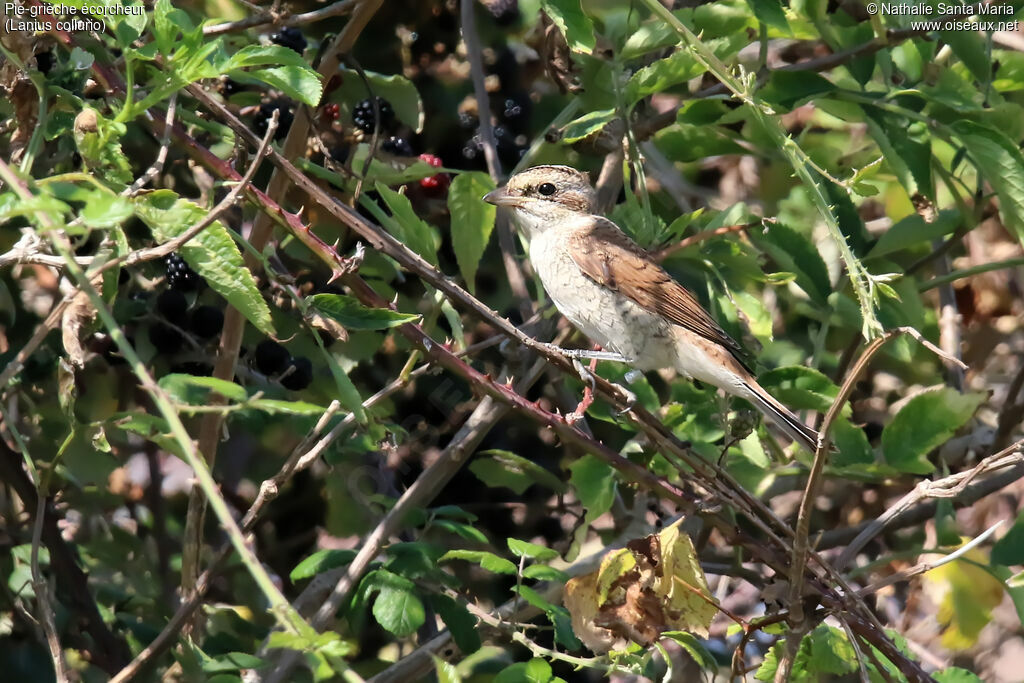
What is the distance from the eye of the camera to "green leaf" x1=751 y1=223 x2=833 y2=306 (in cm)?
343

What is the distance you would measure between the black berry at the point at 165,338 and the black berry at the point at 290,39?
0.92 metres

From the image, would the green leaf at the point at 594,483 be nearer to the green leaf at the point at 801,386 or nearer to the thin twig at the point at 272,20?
the green leaf at the point at 801,386

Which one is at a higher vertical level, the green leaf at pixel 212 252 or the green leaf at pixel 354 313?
the green leaf at pixel 212 252

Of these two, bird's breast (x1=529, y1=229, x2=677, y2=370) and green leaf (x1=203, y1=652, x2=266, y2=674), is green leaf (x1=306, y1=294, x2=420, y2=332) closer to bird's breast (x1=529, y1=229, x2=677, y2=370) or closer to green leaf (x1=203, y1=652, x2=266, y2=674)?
green leaf (x1=203, y1=652, x2=266, y2=674)

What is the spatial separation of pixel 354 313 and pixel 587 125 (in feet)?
3.11

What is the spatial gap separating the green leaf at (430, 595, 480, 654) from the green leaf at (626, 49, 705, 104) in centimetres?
141

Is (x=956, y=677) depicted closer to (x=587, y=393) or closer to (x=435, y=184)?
(x=587, y=393)

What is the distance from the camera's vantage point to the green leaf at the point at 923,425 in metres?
2.98

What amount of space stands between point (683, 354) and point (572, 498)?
792 mm

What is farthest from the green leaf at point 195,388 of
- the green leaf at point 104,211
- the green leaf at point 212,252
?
the green leaf at point 104,211

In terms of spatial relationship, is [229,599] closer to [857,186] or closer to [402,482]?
[402,482]

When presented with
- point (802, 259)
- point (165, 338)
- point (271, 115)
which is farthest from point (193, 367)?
point (802, 259)

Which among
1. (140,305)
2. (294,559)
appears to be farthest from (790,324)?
(140,305)

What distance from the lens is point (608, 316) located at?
3.67 metres
